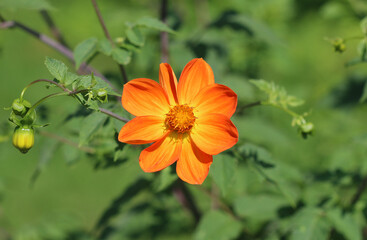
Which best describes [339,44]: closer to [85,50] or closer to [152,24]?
[152,24]

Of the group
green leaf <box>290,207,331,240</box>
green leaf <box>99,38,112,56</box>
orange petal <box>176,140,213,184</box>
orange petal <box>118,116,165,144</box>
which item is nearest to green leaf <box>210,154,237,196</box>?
orange petal <box>176,140,213,184</box>

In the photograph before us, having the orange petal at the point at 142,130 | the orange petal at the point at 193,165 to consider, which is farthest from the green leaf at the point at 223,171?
the orange petal at the point at 142,130

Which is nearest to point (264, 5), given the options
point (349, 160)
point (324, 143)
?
point (324, 143)

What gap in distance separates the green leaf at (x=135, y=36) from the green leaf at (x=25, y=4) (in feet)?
1.29

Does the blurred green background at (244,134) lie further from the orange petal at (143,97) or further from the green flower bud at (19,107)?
the green flower bud at (19,107)

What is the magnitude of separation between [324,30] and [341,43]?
3391mm

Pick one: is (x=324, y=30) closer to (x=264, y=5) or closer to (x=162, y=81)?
(x=264, y=5)

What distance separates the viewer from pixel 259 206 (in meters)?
2.07

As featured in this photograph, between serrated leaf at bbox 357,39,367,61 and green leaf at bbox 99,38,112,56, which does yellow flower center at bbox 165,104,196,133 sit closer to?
green leaf at bbox 99,38,112,56

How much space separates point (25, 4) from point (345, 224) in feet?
5.59

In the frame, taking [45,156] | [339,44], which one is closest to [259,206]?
[339,44]

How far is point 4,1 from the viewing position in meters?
1.84

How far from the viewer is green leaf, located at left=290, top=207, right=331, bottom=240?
70.3 inches

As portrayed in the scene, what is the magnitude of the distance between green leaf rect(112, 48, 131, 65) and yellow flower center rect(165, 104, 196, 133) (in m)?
0.27
